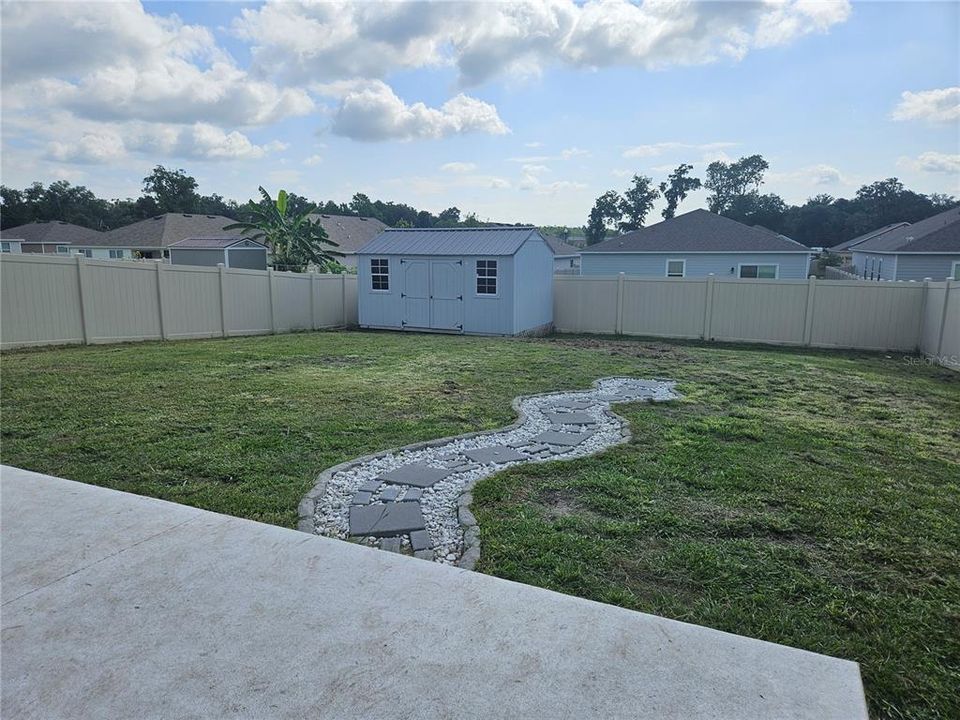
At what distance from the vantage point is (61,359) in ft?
29.0

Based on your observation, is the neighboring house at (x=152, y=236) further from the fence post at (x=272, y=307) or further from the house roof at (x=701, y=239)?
the house roof at (x=701, y=239)

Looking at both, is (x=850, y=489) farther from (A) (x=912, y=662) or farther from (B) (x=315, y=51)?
(B) (x=315, y=51)

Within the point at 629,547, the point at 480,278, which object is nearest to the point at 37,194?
the point at 480,278

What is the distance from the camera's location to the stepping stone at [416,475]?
4094 mm

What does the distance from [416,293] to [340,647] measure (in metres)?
13.6

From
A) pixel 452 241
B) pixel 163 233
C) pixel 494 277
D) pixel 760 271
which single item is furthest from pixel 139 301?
pixel 163 233

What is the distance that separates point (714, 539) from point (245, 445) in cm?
358

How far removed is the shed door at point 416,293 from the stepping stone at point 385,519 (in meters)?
11.9

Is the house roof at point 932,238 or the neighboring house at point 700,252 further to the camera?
the neighboring house at point 700,252

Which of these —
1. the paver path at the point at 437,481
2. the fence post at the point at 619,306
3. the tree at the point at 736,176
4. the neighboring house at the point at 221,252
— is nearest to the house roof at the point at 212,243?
the neighboring house at the point at 221,252

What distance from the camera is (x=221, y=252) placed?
28.0 m

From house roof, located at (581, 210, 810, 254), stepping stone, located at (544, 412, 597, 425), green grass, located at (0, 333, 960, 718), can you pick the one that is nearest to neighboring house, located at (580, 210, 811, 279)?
house roof, located at (581, 210, 810, 254)

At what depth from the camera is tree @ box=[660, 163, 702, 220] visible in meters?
47.5

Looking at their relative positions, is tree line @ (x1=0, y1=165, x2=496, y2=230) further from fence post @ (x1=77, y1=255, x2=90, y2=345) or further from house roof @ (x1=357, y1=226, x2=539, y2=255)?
fence post @ (x1=77, y1=255, x2=90, y2=345)
